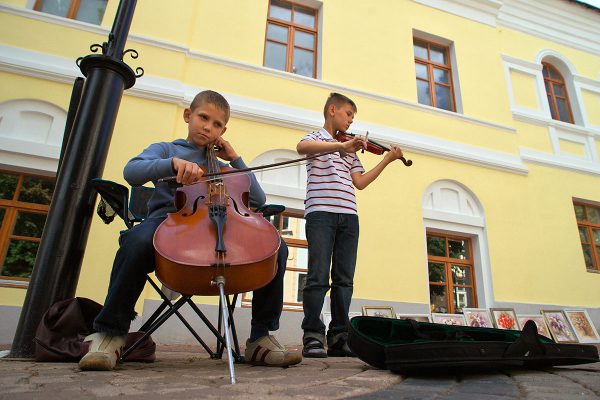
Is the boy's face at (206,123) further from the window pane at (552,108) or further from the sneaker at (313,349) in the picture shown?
the window pane at (552,108)

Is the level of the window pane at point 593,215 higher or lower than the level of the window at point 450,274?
higher

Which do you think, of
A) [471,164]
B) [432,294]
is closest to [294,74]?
[471,164]

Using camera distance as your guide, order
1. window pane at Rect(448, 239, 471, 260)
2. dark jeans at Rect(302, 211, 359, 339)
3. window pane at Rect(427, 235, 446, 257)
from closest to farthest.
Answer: dark jeans at Rect(302, 211, 359, 339)
window pane at Rect(427, 235, 446, 257)
window pane at Rect(448, 239, 471, 260)

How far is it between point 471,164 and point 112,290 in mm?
5656

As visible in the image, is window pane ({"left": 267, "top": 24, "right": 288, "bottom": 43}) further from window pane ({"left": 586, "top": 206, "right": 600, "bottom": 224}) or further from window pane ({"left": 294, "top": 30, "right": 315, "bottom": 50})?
window pane ({"left": 586, "top": 206, "right": 600, "bottom": 224})

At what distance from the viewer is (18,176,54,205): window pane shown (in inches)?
159

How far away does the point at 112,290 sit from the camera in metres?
1.39

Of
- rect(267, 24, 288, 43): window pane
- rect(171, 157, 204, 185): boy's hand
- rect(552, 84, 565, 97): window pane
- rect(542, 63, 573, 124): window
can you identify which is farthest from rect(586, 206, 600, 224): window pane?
rect(171, 157, 204, 185): boy's hand

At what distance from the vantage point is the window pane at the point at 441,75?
6641 mm

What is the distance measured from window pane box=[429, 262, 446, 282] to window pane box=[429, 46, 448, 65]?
3699mm

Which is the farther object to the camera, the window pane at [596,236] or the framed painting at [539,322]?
the window pane at [596,236]

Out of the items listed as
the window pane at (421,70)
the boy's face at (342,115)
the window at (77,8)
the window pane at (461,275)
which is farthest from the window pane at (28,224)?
the window pane at (421,70)

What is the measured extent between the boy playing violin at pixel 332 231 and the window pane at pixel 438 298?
10.7 ft

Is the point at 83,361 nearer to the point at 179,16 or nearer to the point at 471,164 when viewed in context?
the point at 179,16
